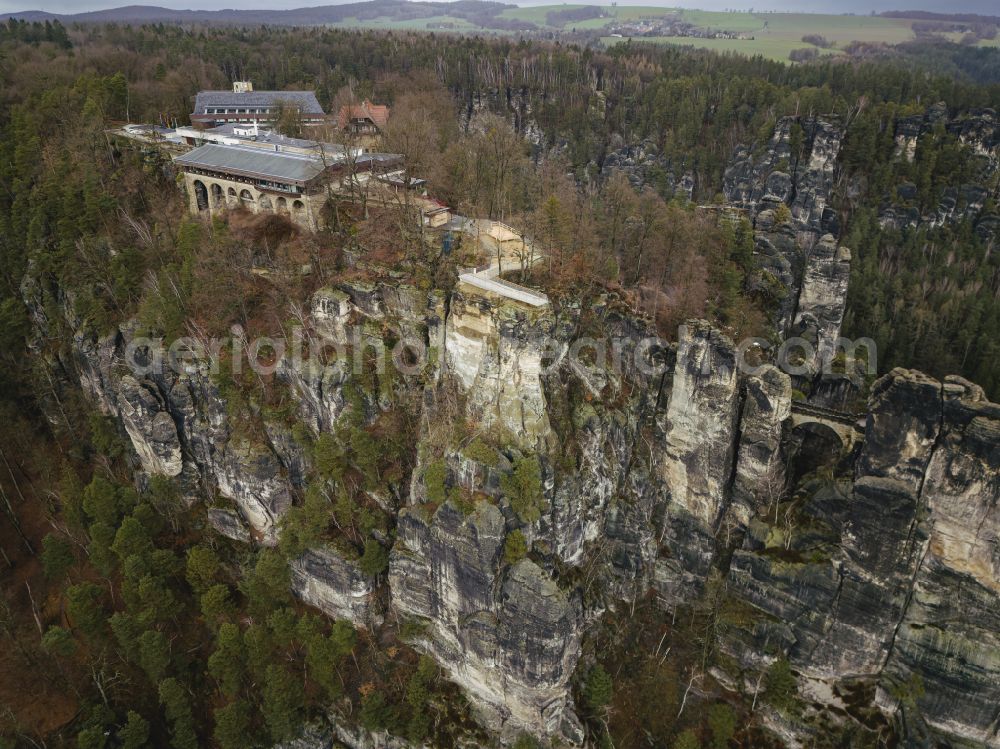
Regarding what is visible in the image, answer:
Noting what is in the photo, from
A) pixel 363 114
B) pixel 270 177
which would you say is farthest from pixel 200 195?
pixel 363 114

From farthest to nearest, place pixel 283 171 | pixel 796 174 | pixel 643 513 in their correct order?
1. pixel 796 174
2. pixel 283 171
3. pixel 643 513

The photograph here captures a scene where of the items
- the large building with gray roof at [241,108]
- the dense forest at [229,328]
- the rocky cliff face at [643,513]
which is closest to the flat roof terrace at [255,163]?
the dense forest at [229,328]

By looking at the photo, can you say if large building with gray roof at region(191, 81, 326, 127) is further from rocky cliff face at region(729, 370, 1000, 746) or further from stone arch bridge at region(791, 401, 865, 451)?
rocky cliff face at region(729, 370, 1000, 746)

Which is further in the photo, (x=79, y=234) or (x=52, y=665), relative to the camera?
(x=79, y=234)

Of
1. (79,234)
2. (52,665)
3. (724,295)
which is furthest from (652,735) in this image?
(79,234)

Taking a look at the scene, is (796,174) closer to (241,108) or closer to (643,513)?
(643,513)

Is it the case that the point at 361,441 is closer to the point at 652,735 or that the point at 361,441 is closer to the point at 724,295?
the point at 652,735

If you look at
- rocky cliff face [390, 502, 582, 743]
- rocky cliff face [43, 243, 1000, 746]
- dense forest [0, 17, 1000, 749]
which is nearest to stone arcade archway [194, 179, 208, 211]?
dense forest [0, 17, 1000, 749]
